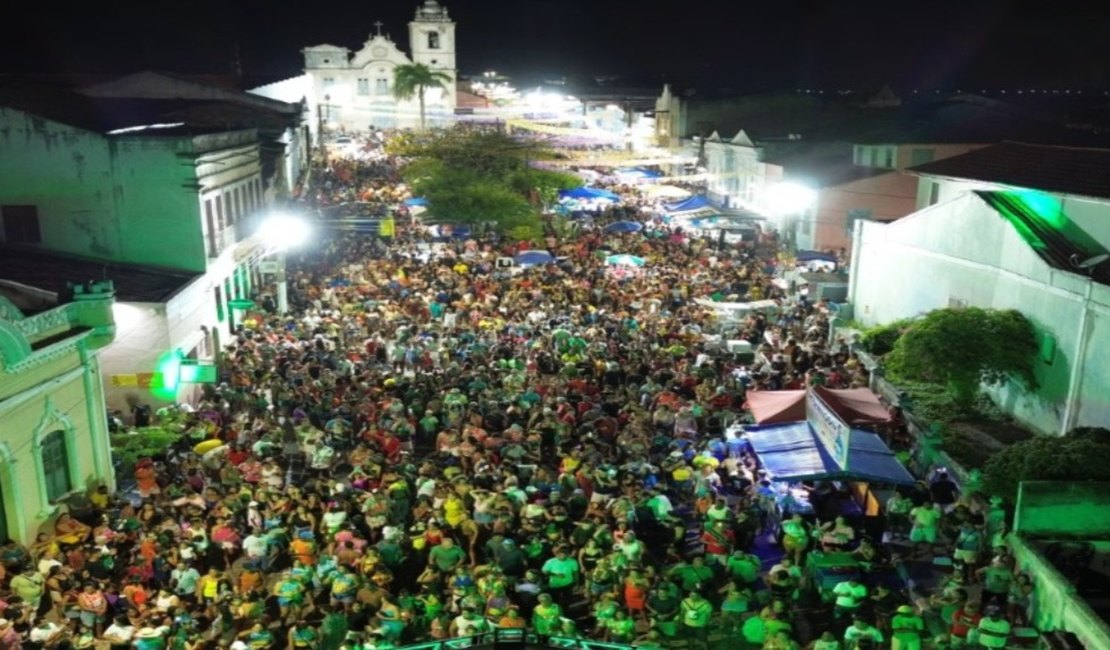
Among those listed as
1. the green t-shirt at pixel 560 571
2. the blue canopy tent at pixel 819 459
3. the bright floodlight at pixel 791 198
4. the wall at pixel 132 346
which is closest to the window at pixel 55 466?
the wall at pixel 132 346

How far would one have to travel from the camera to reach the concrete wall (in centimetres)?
1563

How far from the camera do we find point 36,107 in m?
22.4

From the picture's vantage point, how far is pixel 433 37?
3342 inches

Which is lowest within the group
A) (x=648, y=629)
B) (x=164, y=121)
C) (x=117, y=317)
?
(x=648, y=629)

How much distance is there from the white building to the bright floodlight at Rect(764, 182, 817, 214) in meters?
10.8

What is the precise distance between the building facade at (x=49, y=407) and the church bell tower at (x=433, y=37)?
73.0 metres

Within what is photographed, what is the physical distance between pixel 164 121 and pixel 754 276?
17.4 meters

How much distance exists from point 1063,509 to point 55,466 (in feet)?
45.1

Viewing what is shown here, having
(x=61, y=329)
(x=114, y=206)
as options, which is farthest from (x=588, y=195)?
(x=61, y=329)

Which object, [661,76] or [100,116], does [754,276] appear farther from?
[661,76]

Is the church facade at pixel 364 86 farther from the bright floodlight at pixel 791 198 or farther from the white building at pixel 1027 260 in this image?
the white building at pixel 1027 260

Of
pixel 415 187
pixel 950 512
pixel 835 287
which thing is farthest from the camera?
pixel 415 187

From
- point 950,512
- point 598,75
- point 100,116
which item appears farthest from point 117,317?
point 598,75

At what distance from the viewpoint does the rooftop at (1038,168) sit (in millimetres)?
18438
